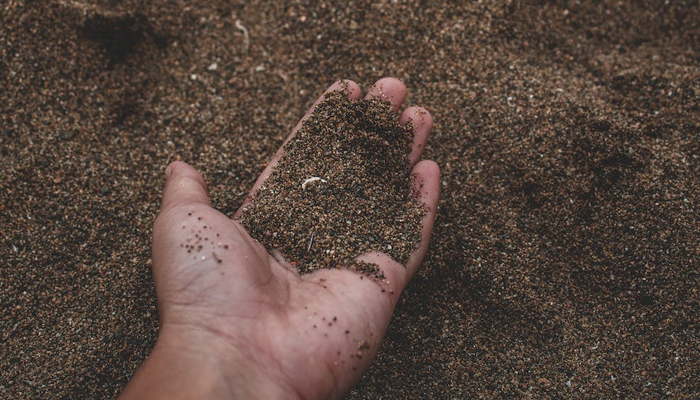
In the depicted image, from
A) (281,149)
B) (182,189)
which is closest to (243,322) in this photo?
(182,189)

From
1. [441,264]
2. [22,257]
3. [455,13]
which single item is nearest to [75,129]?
[22,257]

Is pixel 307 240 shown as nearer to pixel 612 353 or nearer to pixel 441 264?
pixel 441 264

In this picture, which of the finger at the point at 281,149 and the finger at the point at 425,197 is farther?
the finger at the point at 281,149

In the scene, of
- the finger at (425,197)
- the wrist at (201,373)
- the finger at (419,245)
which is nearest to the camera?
the wrist at (201,373)

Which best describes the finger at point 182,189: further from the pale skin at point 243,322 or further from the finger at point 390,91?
the finger at point 390,91

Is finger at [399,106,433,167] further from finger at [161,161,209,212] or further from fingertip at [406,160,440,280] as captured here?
finger at [161,161,209,212]

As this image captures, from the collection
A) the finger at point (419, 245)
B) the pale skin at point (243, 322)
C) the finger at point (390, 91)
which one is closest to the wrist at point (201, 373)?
the pale skin at point (243, 322)
